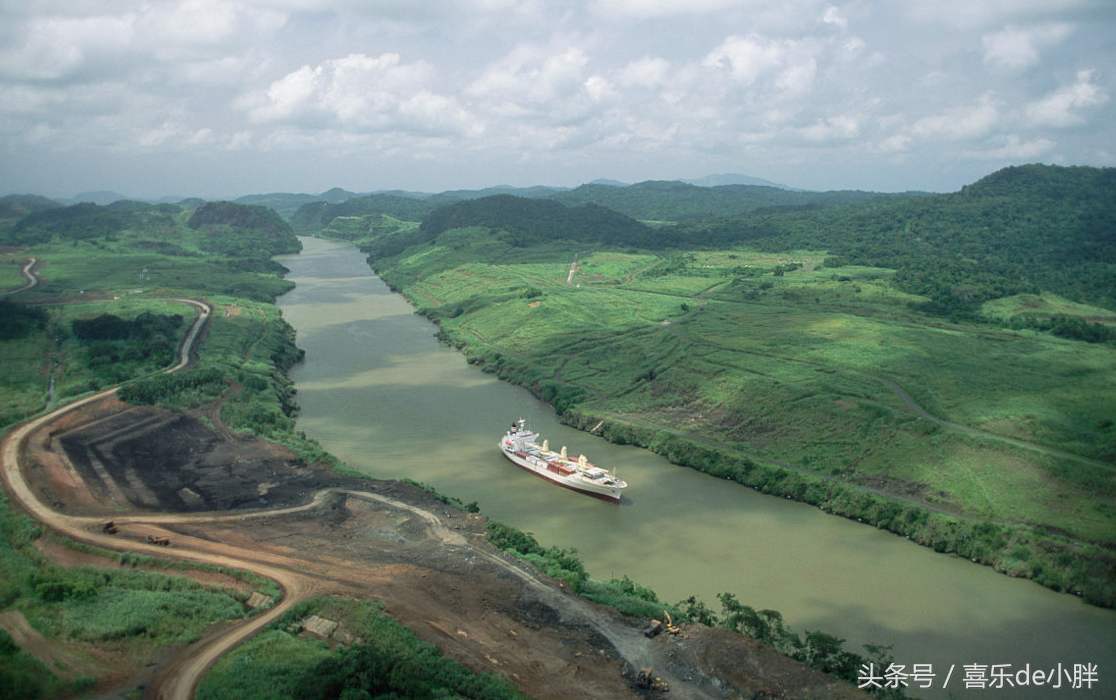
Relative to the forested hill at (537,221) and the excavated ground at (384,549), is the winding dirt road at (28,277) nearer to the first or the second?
the excavated ground at (384,549)

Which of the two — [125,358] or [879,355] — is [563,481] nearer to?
[879,355]

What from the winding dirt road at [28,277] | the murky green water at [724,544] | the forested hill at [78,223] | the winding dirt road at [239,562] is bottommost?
the murky green water at [724,544]

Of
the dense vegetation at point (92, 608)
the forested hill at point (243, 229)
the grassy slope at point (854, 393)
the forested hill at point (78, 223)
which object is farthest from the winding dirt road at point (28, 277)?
the dense vegetation at point (92, 608)

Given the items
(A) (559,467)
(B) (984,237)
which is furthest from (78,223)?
(B) (984,237)

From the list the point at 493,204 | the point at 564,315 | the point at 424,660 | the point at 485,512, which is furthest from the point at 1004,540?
the point at 493,204

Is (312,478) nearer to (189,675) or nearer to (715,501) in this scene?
(189,675)
